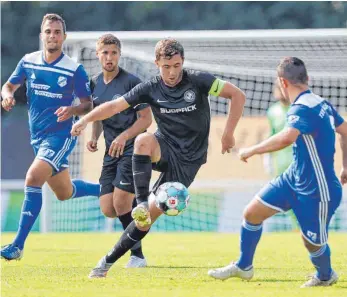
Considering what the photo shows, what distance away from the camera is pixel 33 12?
3097 cm

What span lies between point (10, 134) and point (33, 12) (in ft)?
15.7

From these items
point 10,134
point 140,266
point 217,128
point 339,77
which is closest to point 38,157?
point 140,266

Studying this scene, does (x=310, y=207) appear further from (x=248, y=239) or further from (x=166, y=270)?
(x=166, y=270)

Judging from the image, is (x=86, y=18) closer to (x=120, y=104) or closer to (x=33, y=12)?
(x=33, y=12)

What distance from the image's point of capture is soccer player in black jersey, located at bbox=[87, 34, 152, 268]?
10672mm

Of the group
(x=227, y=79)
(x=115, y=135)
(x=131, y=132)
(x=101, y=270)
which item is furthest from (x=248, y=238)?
(x=227, y=79)

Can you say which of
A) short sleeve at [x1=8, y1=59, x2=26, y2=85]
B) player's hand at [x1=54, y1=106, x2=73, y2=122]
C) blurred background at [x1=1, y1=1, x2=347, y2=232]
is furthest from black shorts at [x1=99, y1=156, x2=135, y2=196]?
blurred background at [x1=1, y1=1, x2=347, y2=232]

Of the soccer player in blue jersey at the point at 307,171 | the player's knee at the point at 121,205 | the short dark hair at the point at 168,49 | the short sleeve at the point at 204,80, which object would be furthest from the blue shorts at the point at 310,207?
the player's knee at the point at 121,205

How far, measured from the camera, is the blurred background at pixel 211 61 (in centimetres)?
1717

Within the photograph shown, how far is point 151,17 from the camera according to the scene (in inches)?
1227

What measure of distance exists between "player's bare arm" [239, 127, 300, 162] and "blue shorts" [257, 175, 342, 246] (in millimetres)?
452

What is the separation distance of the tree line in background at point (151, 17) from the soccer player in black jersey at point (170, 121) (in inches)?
820

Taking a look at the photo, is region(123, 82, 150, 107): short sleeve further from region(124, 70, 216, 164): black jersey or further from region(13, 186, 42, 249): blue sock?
region(13, 186, 42, 249): blue sock

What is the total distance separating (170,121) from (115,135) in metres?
1.52
